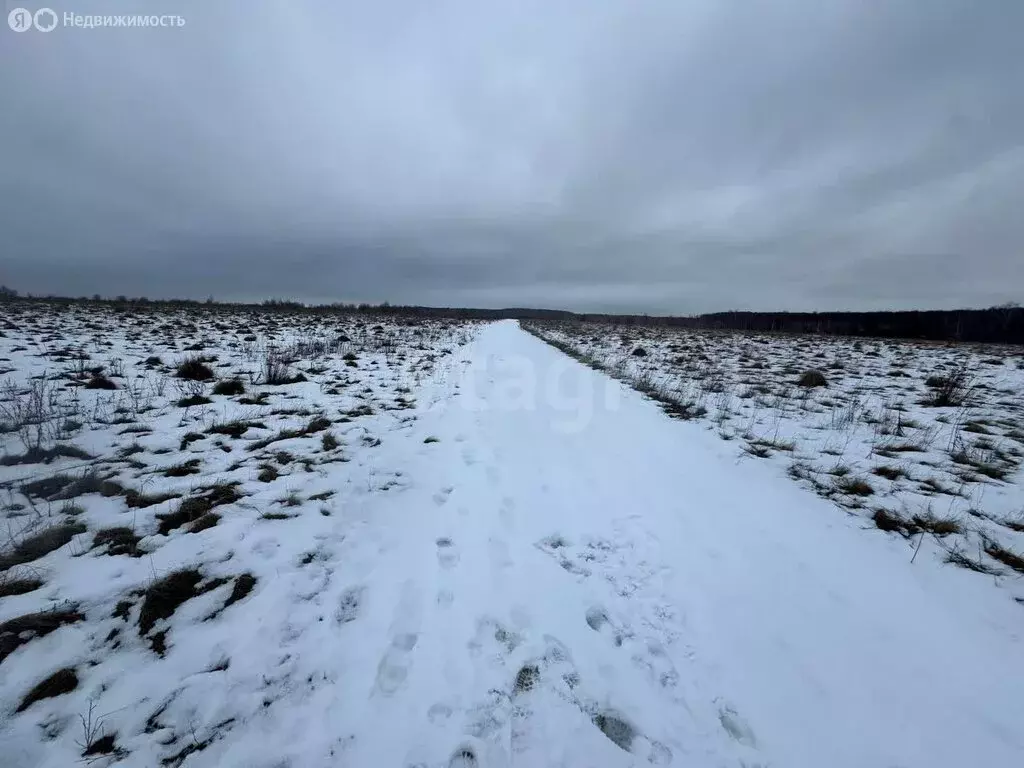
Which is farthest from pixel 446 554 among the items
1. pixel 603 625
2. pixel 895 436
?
pixel 895 436

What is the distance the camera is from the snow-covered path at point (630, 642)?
200cm

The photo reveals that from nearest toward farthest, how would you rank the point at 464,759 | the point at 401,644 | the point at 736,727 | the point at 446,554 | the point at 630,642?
1. the point at 464,759
2. the point at 736,727
3. the point at 401,644
4. the point at 630,642
5. the point at 446,554

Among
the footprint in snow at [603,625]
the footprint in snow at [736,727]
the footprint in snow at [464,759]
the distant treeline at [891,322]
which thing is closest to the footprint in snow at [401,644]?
the footprint in snow at [464,759]

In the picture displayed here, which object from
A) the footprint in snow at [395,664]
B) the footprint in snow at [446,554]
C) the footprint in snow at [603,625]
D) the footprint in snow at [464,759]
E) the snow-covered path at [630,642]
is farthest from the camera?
the footprint in snow at [446,554]

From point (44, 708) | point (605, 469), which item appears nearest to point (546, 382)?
point (605, 469)

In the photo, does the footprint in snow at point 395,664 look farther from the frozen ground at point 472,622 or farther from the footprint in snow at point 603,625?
the footprint in snow at point 603,625

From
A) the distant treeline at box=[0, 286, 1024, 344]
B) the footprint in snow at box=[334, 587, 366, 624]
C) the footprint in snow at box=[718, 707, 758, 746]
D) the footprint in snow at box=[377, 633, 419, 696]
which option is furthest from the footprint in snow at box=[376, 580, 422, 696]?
the distant treeline at box=[0, 286, 1024, 344]

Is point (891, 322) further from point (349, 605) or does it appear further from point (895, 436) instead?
point (349, 605)

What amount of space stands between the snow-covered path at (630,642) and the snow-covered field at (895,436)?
0.46m

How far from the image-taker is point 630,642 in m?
2.62

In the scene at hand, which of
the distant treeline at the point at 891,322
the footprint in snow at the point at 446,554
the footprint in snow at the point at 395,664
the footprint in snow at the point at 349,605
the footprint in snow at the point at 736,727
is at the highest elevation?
the distant treeline at the point at 891,322

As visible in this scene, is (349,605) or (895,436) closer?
(349,605)

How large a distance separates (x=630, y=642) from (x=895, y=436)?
6.51m

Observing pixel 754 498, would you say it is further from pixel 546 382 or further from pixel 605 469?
pixel 546 382
